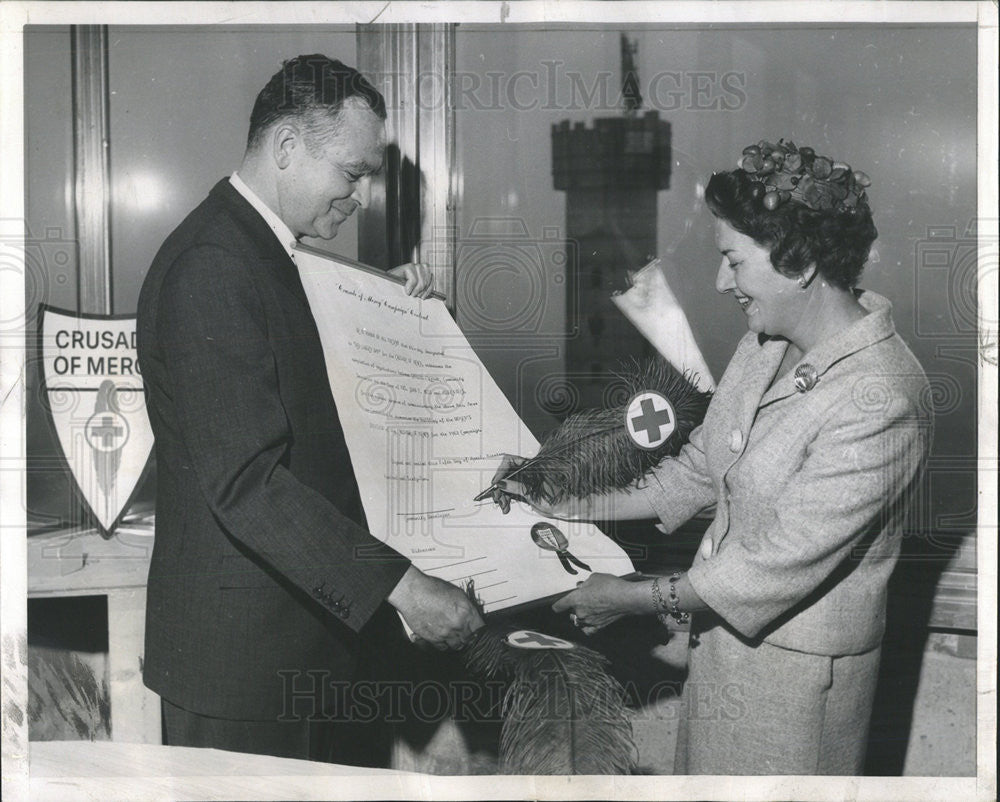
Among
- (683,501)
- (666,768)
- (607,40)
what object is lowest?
(666,768)

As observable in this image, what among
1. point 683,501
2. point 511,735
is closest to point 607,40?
point 683,501

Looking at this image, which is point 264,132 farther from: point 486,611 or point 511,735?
point 511,735

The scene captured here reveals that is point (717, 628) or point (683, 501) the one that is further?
point (683, 501)

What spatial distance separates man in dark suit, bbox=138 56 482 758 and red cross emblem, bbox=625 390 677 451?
686mm

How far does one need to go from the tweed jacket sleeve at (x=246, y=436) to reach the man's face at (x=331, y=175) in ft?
0.85

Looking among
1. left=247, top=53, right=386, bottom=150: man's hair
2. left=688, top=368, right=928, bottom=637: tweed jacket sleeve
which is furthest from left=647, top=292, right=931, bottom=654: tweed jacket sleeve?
left=247, top=53, right=386, bottom=150: man's hair

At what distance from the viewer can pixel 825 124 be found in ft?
9.37

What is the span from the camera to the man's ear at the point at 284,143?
2748 millimetres

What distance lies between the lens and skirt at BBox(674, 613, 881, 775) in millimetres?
2455

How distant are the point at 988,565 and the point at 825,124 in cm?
140

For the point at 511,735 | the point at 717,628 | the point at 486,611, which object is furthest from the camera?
the point at 511,735

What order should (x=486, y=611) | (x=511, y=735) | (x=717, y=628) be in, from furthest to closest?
1. (x=511, y=735)
2. (x=486, y=611)
3. (x=717, y=628)

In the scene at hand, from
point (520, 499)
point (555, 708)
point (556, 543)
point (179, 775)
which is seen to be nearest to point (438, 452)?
point (520, 499)

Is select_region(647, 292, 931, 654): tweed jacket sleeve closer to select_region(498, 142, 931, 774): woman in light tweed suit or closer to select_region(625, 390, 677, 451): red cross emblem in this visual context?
select_region(498, 142, 931, 774): woman in light tweed suit
